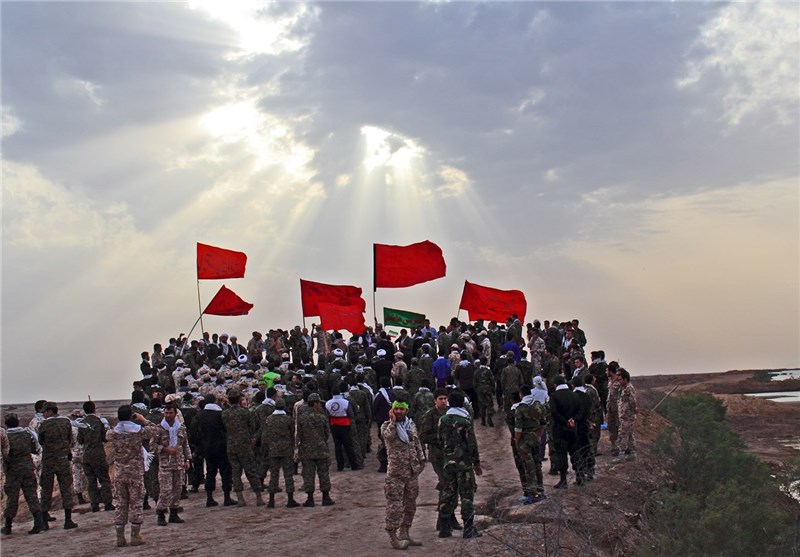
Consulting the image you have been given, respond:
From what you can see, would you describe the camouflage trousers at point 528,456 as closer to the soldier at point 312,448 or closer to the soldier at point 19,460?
the soldier at point 312,448

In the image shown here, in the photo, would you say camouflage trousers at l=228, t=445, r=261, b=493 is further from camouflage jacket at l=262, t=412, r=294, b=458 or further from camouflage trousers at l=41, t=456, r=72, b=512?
camouflage trousers at l=41, t=456, r=72, b=512

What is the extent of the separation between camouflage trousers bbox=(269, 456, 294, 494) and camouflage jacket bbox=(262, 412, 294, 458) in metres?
0.11

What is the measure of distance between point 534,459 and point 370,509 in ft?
11.0

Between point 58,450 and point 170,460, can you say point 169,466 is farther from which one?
point 58,450

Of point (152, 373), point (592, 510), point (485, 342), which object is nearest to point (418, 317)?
point (485, 342)

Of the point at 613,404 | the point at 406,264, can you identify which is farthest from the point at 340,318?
the point at 613,404

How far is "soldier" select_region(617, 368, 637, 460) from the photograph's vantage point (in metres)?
16.7

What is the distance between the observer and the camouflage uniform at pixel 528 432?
45.3 feet

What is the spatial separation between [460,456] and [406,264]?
17.6m

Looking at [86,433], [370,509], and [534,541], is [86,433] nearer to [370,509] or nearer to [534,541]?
[370,509]

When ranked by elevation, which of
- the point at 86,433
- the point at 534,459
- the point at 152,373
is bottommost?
the point at 534,459

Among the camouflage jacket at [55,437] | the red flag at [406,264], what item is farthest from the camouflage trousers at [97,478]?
the red flag at [406,264]

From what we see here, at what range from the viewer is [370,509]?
1503 cm

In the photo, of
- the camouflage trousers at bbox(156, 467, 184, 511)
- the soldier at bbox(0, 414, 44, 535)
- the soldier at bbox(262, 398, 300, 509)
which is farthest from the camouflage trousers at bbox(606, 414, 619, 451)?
the soldier at bbox(0, 414, 44, 535)
